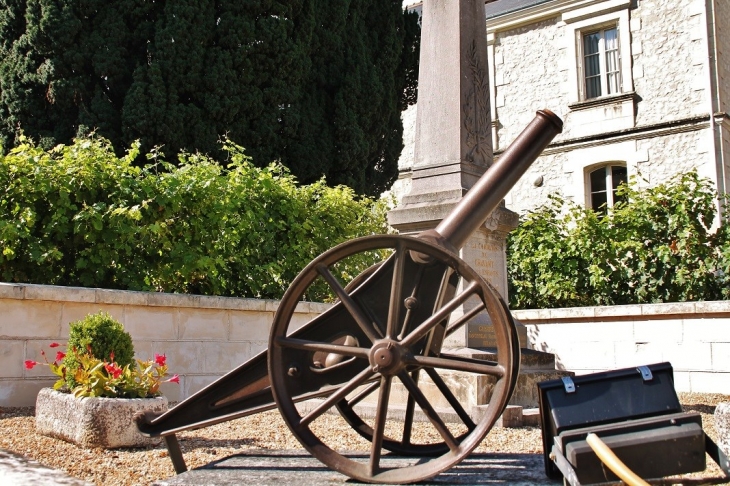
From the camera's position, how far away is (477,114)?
7.14 meters

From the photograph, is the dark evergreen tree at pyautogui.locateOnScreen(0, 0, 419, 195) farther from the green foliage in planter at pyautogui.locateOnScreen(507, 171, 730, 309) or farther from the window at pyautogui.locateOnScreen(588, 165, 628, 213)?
the window at pyautogui.locateOnScreen(588, 165, 628, 213)

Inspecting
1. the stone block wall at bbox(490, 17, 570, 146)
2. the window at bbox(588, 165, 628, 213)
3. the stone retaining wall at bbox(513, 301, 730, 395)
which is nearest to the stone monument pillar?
the stone retaining wall at bbox(513, 301, 730, 395)

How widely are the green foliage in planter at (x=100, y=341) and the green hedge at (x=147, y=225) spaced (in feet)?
5.18

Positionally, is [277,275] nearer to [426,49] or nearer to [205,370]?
[205,370]

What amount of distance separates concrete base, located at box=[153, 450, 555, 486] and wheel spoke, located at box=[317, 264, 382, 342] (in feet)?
1.99

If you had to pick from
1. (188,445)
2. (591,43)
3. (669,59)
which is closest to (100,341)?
(188,445)

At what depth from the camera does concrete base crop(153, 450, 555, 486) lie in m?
3.09

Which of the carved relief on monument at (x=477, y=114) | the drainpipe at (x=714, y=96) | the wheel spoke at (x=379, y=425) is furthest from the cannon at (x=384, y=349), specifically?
the drainpipe at (x=714, y=96)

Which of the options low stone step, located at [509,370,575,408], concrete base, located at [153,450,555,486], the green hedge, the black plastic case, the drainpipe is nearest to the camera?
the black plastic case

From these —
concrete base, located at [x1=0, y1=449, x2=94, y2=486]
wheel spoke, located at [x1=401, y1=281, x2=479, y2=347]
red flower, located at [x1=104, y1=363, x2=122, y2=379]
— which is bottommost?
concrete base, located at [x1=0, y1=449, x2=94, y2=486]

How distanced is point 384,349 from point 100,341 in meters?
2.57

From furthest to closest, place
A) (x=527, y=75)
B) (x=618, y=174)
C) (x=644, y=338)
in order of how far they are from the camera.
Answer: (x=527, y=75)
(x=618, y=174)
(x=644, y=338)

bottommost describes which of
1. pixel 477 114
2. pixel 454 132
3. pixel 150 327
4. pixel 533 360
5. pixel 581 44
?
pixel 533 360

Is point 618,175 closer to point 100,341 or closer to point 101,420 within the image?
point 100,341
